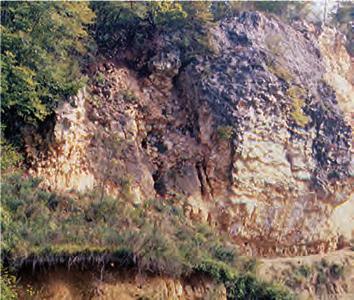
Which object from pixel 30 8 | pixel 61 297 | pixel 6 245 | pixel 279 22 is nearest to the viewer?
pixel 6 245

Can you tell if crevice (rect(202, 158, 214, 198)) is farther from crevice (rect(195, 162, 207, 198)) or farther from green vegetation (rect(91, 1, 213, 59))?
green vegetation (rect(91, 1, 213, 59))

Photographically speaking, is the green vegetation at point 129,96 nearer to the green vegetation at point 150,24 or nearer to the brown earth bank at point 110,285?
the green vegetation at point 150,24

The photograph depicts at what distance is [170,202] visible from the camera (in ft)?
47.2

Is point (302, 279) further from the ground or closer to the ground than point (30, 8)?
closer to the ground

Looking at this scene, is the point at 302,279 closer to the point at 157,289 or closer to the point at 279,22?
the point at 157,289

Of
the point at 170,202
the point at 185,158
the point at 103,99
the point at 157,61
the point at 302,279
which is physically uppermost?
the point at 157,61

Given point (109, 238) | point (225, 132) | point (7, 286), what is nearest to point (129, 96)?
point (225, 132)

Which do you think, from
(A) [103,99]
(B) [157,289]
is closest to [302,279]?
Answer: (B) [157,289]

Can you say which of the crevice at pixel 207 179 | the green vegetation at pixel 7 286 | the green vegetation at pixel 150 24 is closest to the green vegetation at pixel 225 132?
the crevice at pixel 207 179

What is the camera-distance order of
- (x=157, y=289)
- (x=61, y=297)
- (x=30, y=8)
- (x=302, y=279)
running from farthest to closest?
1. (x=302, y=279)
2. (x=30, y=8)
3. (x=157, y=289)
4. (x=61, y=297)

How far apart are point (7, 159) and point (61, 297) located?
3582mm

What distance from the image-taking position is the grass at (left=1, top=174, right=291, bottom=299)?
9.88 meters

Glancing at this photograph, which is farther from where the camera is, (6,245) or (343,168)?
(343,168)

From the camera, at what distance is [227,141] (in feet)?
50.9
